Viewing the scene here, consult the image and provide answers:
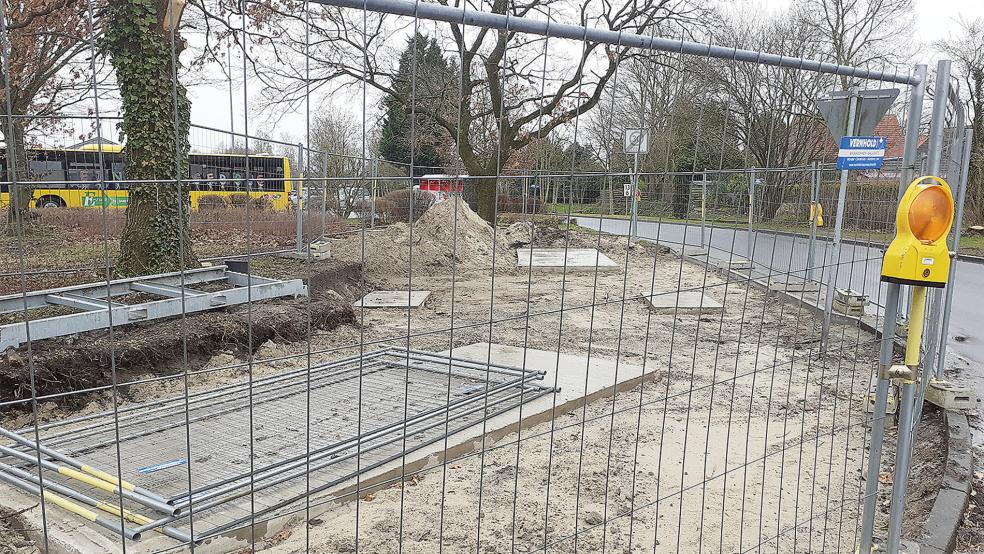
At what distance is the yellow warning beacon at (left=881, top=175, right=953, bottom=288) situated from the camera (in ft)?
8.81

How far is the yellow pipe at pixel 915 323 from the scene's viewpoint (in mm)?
2760

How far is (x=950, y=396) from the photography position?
5.28 meters

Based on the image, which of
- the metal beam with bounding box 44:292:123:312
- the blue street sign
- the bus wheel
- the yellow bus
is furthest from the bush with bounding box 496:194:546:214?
the bus wheel

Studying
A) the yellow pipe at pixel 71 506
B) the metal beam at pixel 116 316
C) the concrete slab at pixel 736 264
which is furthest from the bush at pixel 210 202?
the concrete slab at pixel 736 264

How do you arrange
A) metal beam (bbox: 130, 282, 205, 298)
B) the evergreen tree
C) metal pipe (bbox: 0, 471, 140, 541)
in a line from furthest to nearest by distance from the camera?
the evergreen tree < metal beam (bbox: 130, 282, 205, 298) < metal pipe (bbox: 0, 471, 140, 541)

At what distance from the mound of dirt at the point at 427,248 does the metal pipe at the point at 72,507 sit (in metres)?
8.45

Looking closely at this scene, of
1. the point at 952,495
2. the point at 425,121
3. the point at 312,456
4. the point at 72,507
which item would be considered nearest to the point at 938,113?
the point at 952,495

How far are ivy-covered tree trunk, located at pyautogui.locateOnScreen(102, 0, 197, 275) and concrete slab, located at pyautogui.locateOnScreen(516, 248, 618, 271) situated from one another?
6.78 metres

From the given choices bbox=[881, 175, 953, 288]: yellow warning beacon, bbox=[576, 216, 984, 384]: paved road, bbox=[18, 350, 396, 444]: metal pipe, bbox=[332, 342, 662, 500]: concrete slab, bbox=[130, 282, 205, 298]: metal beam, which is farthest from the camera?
bbox=[130, 282, 205, 298]: metal beam

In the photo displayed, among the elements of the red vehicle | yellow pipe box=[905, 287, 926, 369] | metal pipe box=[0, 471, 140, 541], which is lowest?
metal pipe box=[0, 471, 140, 541]

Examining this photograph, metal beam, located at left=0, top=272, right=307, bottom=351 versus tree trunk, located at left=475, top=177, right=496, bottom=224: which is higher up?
tree trunk, located at left=475, top=177, right=496, bottom=224

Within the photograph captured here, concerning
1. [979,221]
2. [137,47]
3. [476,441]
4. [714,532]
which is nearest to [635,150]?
[714,532]

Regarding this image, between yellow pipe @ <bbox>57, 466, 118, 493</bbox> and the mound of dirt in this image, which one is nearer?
yellow pipe @ <bbox>57, 466, 118, 493</bbox>

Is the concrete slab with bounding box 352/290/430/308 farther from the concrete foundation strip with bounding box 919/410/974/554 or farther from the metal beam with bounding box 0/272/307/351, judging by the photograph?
the concrete foundation strip with bounding box 919/410/974/554
